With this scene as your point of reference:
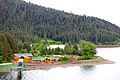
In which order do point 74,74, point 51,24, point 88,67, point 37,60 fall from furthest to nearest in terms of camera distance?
1. point 51,24
2. point 37,60
3. point 88,67
4. point 74,74

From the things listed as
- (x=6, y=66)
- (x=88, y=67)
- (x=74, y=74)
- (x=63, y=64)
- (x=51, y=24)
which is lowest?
(x=74, y=74)

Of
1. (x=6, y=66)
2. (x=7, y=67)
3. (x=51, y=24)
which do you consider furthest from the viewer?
(x=51, y=24)

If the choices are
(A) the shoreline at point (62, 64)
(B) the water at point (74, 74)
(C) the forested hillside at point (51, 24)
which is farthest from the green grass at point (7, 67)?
(C) the forested hillside at point (51, 24)

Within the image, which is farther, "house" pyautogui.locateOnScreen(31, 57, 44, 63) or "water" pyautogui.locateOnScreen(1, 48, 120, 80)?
"house" pyautogui.locateOnScreen(31, 57, 44, 63)

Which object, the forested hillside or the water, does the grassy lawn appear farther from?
the forested hillside

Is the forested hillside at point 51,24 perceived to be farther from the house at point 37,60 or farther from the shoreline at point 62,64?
the shoreline at point 62,64

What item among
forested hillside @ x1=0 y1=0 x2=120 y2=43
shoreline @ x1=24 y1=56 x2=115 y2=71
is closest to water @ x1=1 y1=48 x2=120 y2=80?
shoreline @ x1=24 y1=56 x2=115 y2=71

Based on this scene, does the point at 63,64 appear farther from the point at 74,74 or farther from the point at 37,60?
the point at 74,74

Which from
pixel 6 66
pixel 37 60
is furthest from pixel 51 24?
pixel 6 66

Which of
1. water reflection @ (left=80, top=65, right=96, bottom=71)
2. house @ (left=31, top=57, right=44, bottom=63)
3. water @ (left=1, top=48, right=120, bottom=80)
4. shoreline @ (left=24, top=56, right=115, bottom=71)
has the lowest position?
water @ (left=1, top=48, right=120, bottom=80)

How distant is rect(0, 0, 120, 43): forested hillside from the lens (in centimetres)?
12669

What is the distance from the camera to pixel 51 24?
152 m

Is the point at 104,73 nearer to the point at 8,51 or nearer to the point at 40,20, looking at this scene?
the point at 8,51

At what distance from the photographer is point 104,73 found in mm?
48062
